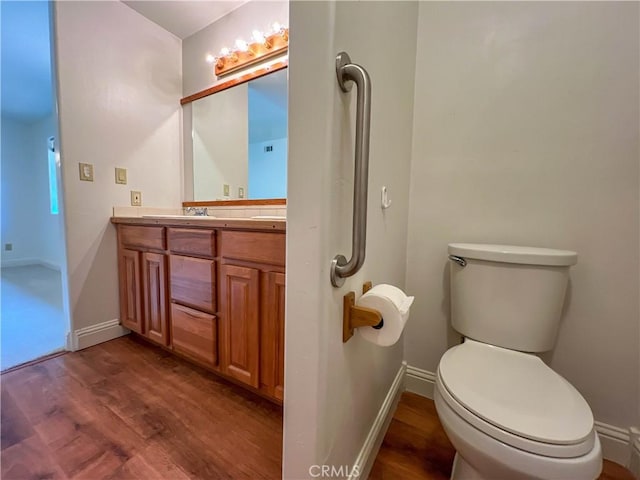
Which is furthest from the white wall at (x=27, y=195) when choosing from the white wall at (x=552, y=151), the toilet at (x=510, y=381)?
the toilet at (x=510, y=381)

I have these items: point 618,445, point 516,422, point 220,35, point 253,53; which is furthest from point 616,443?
point 220,35

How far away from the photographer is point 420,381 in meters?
1.36

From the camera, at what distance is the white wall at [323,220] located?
56cm

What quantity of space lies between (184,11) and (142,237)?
1.56 meters

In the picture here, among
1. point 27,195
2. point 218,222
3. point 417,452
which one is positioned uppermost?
point 27,195

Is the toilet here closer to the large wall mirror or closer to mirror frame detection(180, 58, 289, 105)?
the large wall mirror

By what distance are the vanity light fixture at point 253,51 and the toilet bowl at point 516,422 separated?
1801 millimetres

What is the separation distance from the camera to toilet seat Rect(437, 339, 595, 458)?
0.60 meters

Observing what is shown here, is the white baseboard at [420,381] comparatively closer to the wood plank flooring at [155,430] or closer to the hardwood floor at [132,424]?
the wood plank flooring at [155,430]

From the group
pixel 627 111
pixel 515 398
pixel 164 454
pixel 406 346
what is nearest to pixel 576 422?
pixel 515 398

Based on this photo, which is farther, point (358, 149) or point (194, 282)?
point (194, 282)

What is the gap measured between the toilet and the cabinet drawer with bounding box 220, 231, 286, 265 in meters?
0.68

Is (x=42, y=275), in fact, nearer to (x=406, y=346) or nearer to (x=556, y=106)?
(x=406, y=346)

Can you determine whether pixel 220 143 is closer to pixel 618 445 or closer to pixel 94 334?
pixel 94 334
